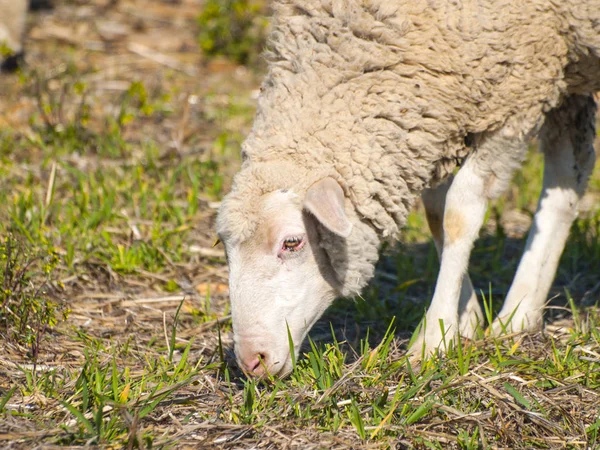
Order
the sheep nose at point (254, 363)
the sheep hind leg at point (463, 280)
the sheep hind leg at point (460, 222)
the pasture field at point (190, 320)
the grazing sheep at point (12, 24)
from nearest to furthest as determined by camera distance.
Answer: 1. the pasture field at point (190, 320)
2. the sheep nose at point (254, 363)
3. the sheep hind leg at point (460, 222)
4. the sheep hind leg at point (463, 280)
5. the grazing sheep at point (12, 24)

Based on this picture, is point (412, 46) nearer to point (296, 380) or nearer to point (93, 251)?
point (296, 380)

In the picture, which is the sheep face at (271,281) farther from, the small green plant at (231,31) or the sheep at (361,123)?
the small green plant at (231,31)

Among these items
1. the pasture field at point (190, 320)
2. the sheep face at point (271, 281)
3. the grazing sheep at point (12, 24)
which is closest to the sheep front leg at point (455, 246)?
the pasture field at point (190, 320)

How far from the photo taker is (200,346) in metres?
3.43

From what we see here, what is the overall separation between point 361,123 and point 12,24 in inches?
182

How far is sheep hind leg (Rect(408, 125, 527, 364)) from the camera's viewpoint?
3283 mm

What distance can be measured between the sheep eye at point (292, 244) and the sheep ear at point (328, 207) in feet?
0.59

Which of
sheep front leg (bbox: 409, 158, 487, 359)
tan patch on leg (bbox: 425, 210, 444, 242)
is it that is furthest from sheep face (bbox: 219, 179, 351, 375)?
tan patch on leg (bbox: 425, 210, 444, 242)

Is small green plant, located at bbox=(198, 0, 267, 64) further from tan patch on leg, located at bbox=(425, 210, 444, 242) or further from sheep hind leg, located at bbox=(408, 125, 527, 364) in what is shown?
sheep hind leg, located at bbox=(408, 125, 527, 364)

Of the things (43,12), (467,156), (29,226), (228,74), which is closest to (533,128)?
(467,156)

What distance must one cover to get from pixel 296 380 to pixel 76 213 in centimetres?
202

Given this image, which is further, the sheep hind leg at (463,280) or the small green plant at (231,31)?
the small green plant at (231,31)

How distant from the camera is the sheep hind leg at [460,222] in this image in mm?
3283

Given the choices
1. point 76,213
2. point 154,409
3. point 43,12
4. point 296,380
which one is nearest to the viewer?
point 154,409
